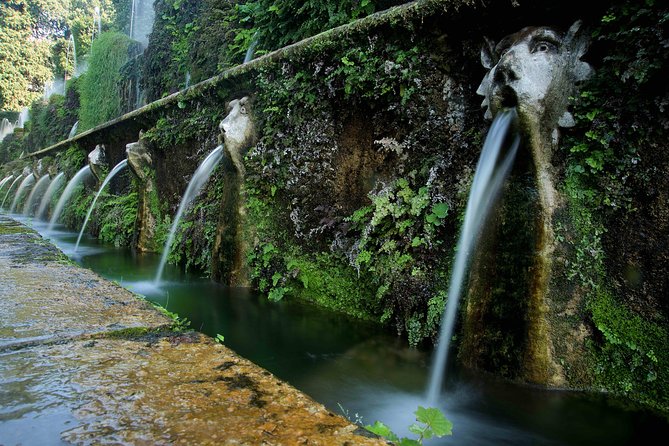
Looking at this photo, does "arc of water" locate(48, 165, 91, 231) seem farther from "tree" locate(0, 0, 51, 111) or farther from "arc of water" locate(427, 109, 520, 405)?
"tree" locate(0, 0, 51, 111)

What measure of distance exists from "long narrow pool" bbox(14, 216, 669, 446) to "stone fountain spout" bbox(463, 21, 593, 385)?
1.04 ft

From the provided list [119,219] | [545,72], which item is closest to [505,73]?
[545,72]

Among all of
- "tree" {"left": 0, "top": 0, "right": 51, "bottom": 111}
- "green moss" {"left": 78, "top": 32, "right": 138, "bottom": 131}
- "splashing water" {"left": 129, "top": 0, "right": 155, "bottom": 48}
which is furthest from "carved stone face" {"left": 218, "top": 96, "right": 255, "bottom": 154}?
"tree" {"left": 0, "top": 0, "right": 51, "bottom": 111}

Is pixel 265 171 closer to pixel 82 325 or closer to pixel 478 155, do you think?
pixel 478 155

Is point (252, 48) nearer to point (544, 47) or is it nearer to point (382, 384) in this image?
point (544, 47)

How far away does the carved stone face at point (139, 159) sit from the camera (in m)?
9.12

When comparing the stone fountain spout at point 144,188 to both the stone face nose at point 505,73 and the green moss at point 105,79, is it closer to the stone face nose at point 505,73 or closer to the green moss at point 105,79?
the stone face nose at point 505,73

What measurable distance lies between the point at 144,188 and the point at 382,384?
7478 mm

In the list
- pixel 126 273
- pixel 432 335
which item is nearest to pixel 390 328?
pixel 432 335

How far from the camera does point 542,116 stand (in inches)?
128

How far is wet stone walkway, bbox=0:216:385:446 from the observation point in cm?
102

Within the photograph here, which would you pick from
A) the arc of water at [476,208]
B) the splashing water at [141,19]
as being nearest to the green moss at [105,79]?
the splashing water at [141,19]

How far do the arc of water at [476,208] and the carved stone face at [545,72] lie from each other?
0.56 feet

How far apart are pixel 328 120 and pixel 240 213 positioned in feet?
5.80
